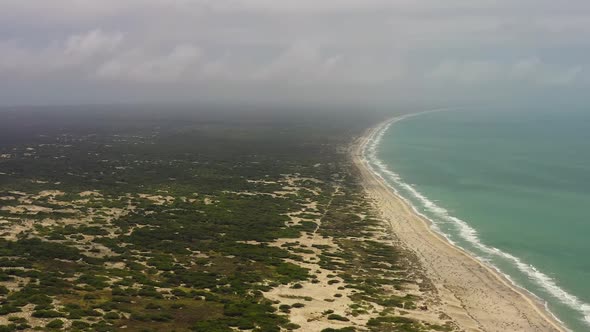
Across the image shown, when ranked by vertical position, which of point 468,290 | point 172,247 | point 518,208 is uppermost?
point 518,208

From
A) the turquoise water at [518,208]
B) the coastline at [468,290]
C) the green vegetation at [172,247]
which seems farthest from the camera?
the turquoise water at [518,208]

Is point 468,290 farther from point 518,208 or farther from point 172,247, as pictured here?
point 518,208

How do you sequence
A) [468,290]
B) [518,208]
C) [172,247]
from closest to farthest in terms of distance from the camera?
[468,290]
[172,247]
[518,208]

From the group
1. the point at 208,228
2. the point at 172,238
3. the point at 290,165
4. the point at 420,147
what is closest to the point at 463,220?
the point at 208,228

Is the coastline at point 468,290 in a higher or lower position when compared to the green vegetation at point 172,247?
lower

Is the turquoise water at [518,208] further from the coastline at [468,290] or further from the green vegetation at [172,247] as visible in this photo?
the green vegetation at [172,247]

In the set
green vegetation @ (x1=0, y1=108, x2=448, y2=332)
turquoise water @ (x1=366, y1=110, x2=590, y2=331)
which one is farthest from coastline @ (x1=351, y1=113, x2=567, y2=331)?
green vegetation @ (x1=0, y1=108, x2=448, y2=332)

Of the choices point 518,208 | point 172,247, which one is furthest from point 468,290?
point 518,208

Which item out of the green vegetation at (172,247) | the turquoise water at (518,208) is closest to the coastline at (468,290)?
the turquoise water at (518,208)
